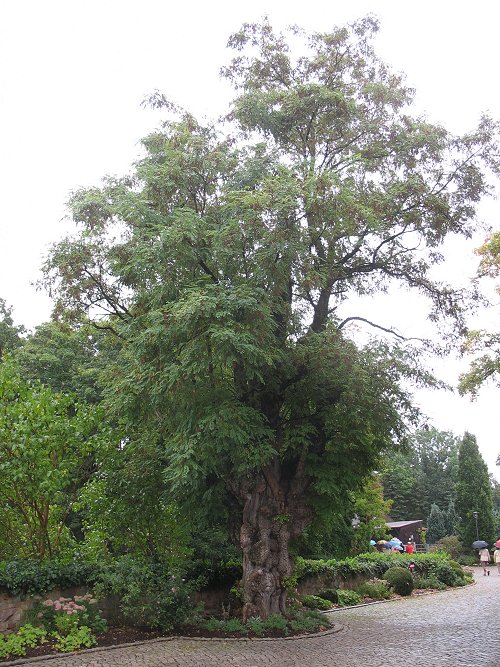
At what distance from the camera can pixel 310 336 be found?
1162cm

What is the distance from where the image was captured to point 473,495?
131 ft

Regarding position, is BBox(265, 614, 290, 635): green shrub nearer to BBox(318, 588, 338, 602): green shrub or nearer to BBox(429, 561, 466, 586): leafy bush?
BBox(318, 588, 338, 602): green shrub

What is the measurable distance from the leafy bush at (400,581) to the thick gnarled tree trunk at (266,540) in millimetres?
8552

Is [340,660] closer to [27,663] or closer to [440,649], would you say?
[440,649]

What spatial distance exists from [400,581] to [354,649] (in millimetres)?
10462

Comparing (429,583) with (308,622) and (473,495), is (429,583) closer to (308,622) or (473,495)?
(308,622)

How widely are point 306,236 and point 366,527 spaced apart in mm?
19117

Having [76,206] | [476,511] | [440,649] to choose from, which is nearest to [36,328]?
[76,206]

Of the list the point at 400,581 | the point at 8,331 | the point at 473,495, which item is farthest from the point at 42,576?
the point at 473,495

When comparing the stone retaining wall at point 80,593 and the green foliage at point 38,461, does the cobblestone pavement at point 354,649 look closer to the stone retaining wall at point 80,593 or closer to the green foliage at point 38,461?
the stone retaining wall at point 80,593

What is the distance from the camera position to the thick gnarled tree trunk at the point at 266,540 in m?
11.7

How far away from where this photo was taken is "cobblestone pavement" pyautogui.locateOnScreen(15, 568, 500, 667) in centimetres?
870

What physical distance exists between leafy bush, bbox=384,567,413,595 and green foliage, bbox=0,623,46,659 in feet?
43.7

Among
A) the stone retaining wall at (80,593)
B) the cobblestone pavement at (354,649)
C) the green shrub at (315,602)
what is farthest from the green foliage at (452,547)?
the stone retaining wall at (80,593)
